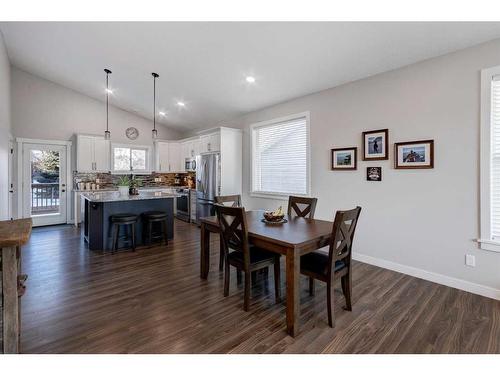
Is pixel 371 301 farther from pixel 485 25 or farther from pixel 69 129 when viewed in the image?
pixel 69 129

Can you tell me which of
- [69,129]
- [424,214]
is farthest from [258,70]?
[69,129]

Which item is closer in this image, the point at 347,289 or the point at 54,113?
the point at 347,289

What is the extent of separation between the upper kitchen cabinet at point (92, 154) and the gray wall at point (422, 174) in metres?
5.71

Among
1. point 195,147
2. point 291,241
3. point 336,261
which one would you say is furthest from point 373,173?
point 195,147

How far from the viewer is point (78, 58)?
4758mm

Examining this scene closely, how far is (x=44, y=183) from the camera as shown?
6.26 metres

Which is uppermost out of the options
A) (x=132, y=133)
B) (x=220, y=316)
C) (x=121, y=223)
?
(x=132, y=133)

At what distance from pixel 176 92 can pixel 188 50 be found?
1.81 meters

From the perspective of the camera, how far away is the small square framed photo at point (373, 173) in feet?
11.7

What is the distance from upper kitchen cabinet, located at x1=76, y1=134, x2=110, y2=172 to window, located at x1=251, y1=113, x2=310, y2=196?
413 cm

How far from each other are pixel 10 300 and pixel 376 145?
4.07 meters

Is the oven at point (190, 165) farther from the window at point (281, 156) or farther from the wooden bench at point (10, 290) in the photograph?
the wooden bench at point (10, 290)

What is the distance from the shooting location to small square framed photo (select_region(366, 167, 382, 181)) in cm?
356

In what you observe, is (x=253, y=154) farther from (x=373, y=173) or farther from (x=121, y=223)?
(x=121, y=223)
